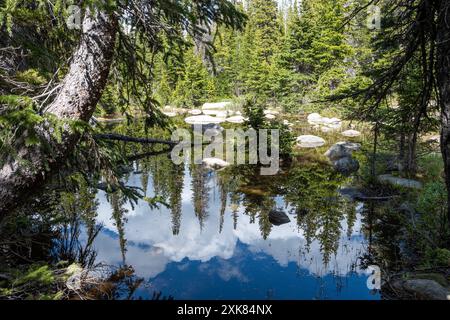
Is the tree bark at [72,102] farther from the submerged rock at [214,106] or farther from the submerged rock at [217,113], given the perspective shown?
the submerged rock at [214,106]

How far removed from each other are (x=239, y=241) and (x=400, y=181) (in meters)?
6.77

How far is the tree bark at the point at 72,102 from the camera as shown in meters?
3.01

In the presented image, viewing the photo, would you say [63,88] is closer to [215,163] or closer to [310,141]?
[215,163]

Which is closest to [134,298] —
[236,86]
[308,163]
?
[308,163]

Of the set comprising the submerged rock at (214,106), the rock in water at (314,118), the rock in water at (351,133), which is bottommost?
the rock in water at (351,133)

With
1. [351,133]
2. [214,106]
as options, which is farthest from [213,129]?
[214,106]

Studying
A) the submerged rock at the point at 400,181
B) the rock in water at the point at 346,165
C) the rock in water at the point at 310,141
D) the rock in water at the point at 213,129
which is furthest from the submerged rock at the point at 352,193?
the rock in water at the point at 213,129

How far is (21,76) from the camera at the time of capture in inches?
171

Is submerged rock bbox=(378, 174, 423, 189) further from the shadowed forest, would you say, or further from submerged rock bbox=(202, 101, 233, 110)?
submerged rock bbox=(202, 101, 233, 110)

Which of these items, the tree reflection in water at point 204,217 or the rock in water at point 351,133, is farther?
the rock in water at point 351,133

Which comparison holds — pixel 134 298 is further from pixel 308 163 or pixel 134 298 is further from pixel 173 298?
pixel 308 163

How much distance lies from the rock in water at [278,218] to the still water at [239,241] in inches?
4.9

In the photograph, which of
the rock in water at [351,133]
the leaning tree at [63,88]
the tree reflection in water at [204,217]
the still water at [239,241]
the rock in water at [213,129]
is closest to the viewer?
the leaning tree at [63,88]

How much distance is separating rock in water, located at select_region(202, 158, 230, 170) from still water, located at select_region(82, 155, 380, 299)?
234cm
